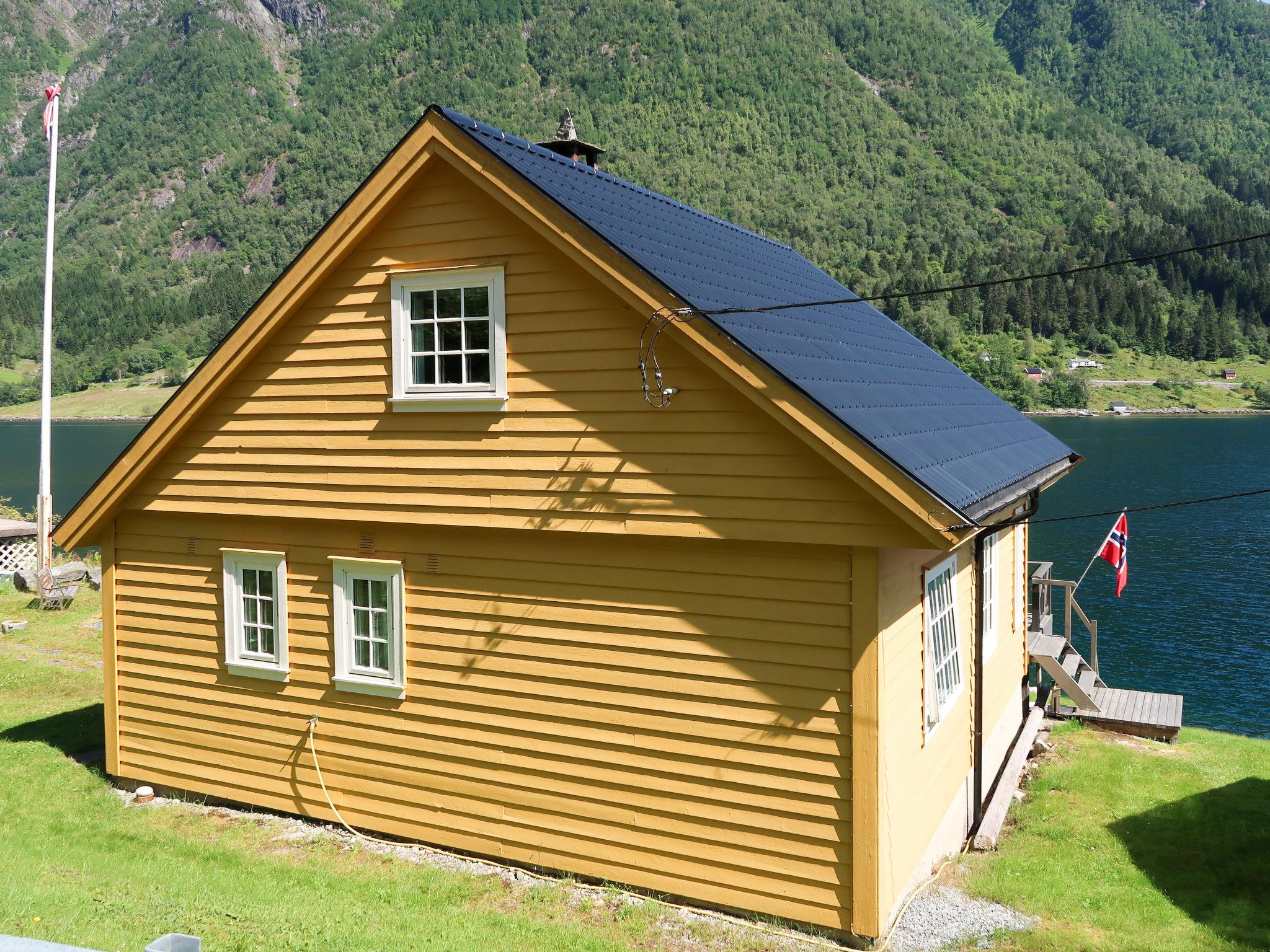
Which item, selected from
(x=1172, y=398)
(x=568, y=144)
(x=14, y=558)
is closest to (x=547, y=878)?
(x=568, y=144)

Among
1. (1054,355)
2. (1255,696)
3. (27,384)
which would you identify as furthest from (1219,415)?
(27,384)

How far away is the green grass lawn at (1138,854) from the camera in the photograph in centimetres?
813

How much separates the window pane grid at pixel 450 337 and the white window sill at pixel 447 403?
127 mm

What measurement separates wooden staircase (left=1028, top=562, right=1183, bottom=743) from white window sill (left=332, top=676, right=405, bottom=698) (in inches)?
375

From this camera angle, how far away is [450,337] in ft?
30.0

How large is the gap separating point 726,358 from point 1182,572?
129 feet

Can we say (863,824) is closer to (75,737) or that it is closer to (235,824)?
(235,824)

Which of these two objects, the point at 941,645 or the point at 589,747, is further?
the point at 941,645

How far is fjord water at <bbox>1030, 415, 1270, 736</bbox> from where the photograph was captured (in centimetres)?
2631

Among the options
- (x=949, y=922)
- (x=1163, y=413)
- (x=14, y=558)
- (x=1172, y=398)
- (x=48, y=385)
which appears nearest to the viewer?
(x=949, y=922)

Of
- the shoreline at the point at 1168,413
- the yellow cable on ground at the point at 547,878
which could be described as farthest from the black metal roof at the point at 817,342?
the shoreline at the point at 1168,413

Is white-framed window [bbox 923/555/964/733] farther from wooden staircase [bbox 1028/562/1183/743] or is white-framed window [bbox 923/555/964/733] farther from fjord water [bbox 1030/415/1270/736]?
fjord water [bbox 1030/415/1270/736]

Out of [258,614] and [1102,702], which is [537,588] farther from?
[1102,702]

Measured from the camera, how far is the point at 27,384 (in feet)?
488
